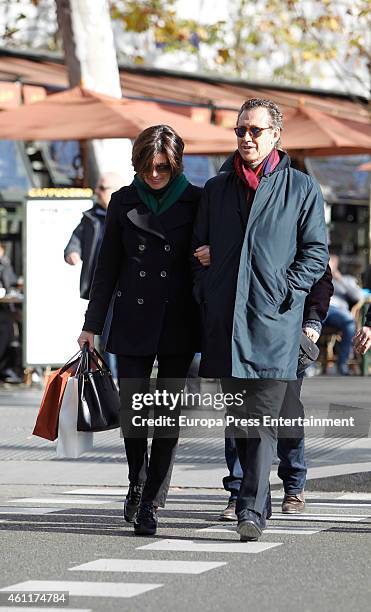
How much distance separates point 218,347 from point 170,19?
74.8 feet

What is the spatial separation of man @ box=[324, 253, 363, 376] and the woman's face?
11082 millimetres

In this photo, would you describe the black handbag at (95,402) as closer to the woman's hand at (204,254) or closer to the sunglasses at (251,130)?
the woman's hand at (204,254)

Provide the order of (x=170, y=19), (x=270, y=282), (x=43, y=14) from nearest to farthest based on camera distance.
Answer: (x=270, y=282) < (x=170, y=19) < (x=43, y=14)

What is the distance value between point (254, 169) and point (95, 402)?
4.58 ft

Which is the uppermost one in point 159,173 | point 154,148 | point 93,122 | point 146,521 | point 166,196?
point 154,148

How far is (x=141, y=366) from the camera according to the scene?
7535mm

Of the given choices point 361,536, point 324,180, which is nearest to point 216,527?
point 361,536

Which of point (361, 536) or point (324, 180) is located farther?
point (324, 180)

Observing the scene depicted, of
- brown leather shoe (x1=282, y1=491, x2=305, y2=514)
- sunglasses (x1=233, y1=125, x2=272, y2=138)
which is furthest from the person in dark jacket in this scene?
sunglasses (x1=233, y1=125, x2=272, y2=138)

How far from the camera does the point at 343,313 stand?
18766 millimetres

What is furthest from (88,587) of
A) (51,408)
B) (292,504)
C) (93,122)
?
(93,122)

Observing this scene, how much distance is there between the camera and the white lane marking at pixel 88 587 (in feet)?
19.6

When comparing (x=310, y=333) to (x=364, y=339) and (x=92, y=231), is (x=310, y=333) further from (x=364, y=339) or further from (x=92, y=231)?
(x=92, y=231)

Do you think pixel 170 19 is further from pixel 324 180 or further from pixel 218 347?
pixel 218 347
